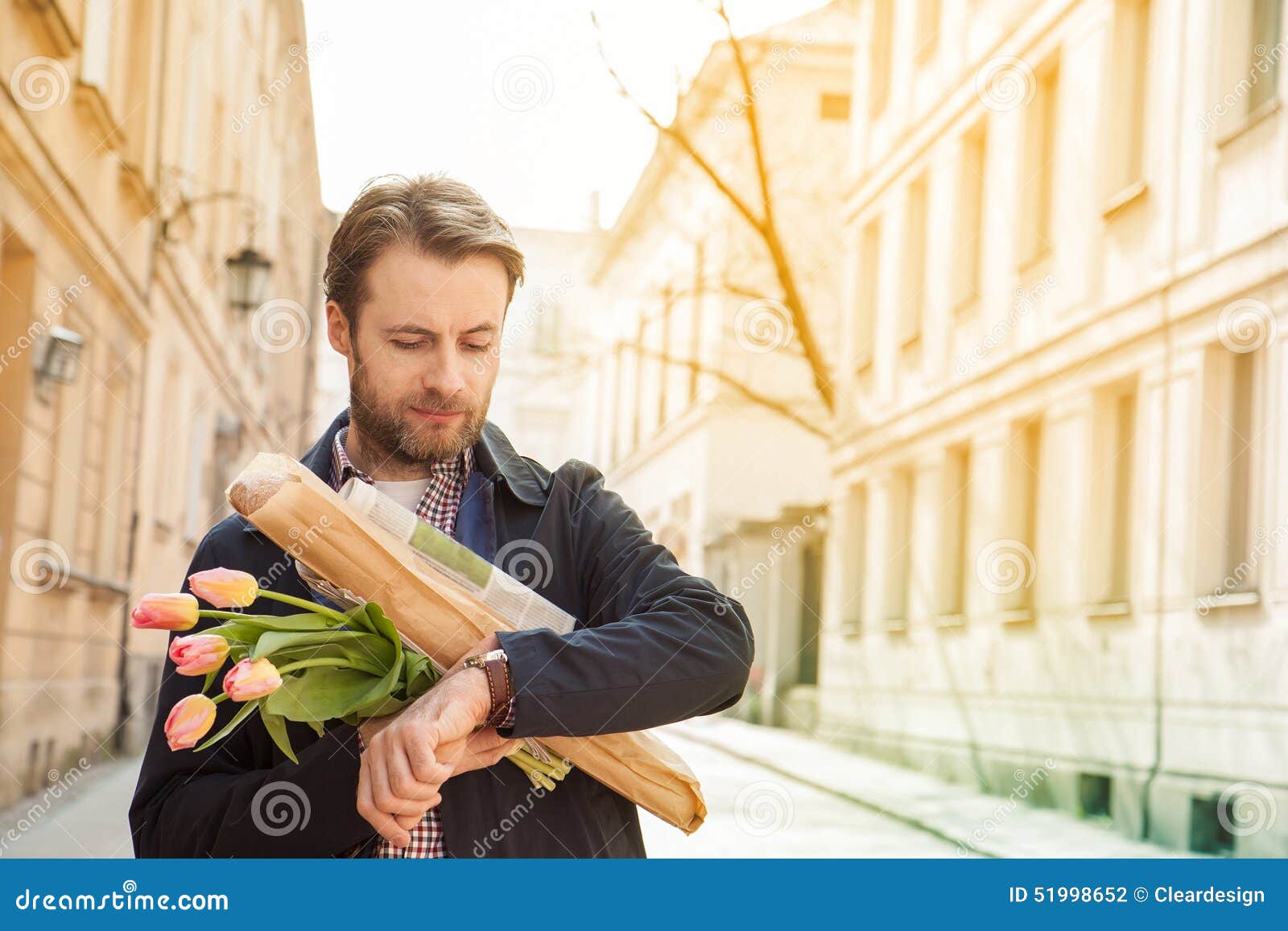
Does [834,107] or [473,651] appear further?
[834,107]

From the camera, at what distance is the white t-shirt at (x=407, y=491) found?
5.32ft

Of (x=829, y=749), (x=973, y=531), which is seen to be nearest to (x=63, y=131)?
(x=973, y=531)

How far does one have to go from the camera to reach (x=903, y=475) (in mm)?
12523

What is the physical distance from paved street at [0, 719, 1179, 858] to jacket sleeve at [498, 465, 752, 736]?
12.3 ft

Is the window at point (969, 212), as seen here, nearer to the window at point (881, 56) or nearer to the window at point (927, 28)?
the window at point (927, 28)

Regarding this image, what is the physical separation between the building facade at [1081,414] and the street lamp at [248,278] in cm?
474

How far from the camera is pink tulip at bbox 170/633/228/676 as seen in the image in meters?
1.26

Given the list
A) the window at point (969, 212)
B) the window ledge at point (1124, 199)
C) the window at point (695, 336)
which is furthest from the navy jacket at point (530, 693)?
the window at point (695, 336)

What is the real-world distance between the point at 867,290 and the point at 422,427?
41.2 ft

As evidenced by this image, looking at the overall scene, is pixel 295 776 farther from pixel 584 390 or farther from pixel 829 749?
pixel 584 390
